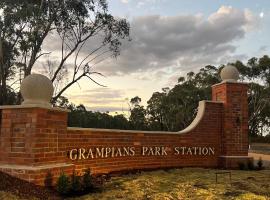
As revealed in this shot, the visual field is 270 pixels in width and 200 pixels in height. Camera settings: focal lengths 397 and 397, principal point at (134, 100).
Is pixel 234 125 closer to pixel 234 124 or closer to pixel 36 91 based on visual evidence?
pixel 234 124

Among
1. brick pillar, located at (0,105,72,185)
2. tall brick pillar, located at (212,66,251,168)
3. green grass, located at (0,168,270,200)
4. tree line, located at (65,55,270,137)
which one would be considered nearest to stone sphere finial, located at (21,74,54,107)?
brick pillar, located at (0,105,72,185)

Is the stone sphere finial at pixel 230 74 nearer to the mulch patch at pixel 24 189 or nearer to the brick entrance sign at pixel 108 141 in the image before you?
the brick entrance sign at pixel 108 141

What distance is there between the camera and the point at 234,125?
13.3 meters

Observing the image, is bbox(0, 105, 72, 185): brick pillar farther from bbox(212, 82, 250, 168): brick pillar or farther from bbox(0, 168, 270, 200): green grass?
bbox(212, 82, 250, 168): brick pillar

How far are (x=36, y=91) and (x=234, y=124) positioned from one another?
7.41 m

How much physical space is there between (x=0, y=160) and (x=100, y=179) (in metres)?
2.36

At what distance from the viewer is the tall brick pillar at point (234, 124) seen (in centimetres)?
1312

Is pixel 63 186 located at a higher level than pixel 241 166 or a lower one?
higher

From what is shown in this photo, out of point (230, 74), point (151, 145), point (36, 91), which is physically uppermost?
point (230, 74)

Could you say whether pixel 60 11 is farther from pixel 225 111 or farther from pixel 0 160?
pixel 0 160

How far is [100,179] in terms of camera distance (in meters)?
9.44

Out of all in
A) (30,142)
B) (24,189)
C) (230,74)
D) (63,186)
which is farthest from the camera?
(230,74)

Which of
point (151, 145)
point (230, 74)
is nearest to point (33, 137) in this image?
point (151, 145)

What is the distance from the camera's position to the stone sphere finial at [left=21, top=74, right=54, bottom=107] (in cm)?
834
